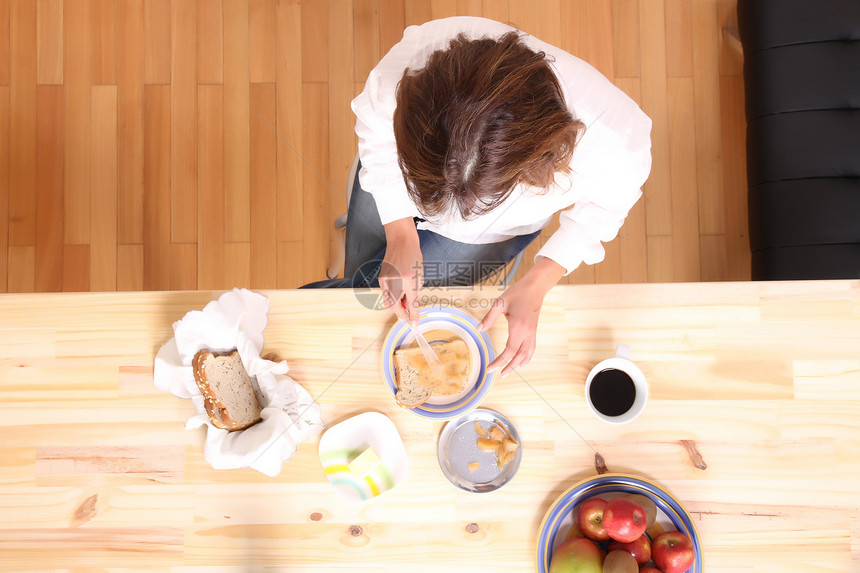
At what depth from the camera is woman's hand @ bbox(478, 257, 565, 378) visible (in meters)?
0.86

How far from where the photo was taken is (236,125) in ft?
5.50

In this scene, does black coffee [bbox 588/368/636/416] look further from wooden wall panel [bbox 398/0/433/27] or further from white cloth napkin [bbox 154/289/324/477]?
wooden wall panel [bbox 398/0/433/27]

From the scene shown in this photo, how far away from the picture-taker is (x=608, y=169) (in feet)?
2.86

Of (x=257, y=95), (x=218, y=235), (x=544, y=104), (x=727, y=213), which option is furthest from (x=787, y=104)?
(x=218, y=235)

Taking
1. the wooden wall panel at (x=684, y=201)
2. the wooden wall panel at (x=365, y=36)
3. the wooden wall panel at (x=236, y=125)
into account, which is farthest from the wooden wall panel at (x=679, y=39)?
the wooden wall panel at (x=236, y=125)

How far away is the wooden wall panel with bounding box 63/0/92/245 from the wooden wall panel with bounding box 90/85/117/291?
21 mm

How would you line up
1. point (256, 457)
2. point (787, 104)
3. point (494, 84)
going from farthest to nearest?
point (787, 104) < point (256, 457) < point (494, 84)

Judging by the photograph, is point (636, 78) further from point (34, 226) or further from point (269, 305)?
point (34, 226)

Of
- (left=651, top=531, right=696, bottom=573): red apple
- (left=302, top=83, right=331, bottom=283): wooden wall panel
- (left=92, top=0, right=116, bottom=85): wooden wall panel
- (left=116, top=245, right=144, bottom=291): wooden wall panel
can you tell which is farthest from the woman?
(left=92, top=0, right=116, bottom=85): wooden wall panel

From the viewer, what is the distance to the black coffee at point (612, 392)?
88 cm

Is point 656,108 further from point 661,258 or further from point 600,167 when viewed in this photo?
point 600,167

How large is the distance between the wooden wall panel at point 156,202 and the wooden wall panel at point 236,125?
0.59 feet

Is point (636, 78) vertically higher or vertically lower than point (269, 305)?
higher

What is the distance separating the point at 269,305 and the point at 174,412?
0.23m
